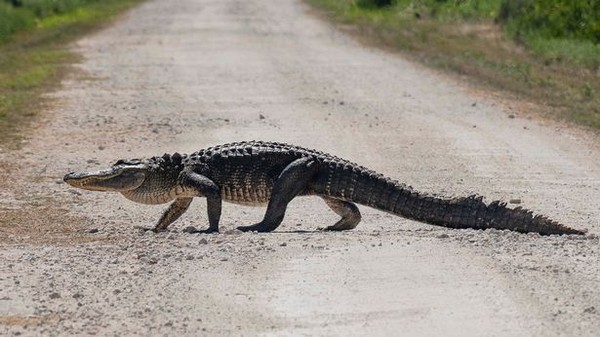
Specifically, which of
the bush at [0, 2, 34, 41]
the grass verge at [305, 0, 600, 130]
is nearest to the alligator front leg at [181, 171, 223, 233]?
the grass verge at [305, 0, 600, 130]

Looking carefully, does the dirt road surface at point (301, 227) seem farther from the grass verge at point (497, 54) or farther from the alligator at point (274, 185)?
the grass verge at point (497, 54)

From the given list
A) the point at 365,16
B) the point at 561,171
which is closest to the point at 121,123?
the point at 561,171

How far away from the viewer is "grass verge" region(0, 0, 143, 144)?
18375 millimetres

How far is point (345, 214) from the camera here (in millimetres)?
10438

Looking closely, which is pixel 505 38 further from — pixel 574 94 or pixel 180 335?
pixel 180 335

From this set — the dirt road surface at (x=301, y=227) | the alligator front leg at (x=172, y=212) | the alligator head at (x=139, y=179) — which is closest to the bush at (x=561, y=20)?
the dirt road surface at (x=301, y=227)

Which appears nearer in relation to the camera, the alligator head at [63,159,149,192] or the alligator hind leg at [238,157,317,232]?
the alligator hind leg at [238,157,317,232]

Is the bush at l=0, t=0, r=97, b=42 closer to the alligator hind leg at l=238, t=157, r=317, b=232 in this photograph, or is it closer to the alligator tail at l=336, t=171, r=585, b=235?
the alligator hind leg at l=238, t=157, r=317, b=232

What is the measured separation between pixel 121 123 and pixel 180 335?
10.6 meters

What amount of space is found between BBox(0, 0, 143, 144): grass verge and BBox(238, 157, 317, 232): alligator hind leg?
21.5 ft

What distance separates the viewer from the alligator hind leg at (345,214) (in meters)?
10.4

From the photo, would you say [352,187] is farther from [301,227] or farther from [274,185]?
[301,227]

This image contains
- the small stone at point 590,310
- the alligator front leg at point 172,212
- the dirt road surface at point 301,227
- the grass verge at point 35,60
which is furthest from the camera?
the grass verge at point 35,60

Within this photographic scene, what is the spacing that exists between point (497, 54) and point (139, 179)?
647 inches
